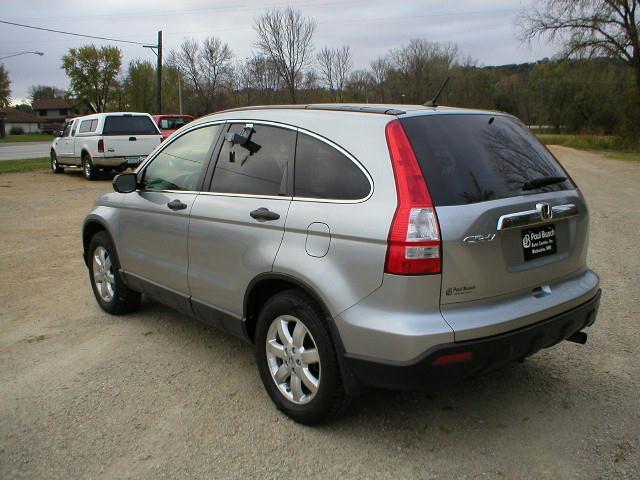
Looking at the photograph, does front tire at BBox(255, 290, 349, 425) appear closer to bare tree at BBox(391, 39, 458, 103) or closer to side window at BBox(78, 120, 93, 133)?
side window at BBox(78, 120, 93, 133)

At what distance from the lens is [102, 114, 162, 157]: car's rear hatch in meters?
17.1

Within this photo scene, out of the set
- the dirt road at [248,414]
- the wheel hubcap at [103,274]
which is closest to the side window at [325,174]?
the dirt road at [248,414]

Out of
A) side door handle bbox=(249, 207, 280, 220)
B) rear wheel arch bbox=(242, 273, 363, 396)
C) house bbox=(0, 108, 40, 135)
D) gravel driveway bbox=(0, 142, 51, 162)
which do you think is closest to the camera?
rear wheel arch bbox=(242, 273, 363, 396)

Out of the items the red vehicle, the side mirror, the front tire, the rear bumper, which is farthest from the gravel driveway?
the rear bumper

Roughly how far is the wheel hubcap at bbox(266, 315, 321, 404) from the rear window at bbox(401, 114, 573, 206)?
42.1 inches

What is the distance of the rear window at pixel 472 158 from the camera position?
2.83 meters

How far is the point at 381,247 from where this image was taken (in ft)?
9.00

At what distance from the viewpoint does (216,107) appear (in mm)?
55094

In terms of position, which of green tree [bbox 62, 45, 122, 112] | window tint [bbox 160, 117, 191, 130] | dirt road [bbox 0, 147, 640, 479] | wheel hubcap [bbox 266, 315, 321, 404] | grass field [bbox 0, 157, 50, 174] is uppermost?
green tree [bbox 62, 45, 122, 112]

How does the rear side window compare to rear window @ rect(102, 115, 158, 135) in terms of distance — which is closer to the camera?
rear window @ rect(102, 115, 158, 135)

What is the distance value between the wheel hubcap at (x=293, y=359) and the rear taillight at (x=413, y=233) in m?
0.72

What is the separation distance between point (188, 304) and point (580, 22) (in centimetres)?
3921

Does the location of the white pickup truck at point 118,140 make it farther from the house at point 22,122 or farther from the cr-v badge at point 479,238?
the house at point 22,122

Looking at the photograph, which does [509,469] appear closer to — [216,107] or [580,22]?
[580,22]
